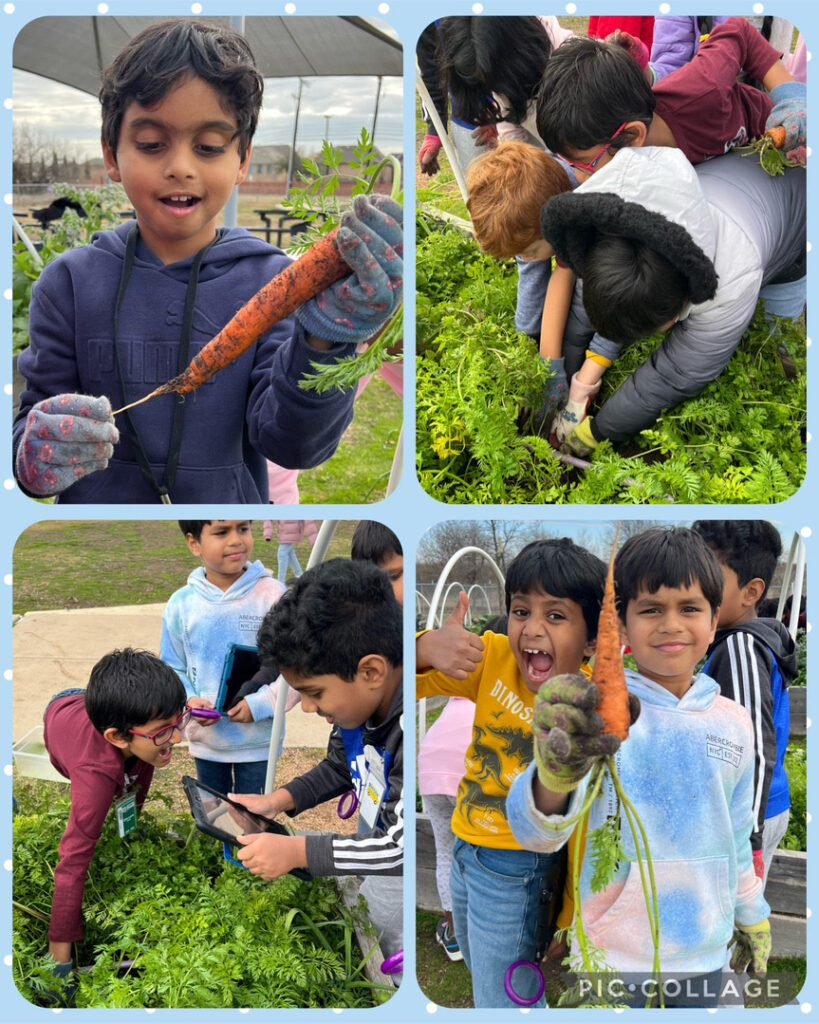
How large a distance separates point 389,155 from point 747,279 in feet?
2.35

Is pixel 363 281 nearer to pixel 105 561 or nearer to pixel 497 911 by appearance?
pixel 105 561

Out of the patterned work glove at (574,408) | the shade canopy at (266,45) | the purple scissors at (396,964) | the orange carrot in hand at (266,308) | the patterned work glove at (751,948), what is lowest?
the purple scissors at (396,964)

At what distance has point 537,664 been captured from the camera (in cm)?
197

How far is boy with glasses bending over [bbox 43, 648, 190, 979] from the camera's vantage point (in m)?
2.15

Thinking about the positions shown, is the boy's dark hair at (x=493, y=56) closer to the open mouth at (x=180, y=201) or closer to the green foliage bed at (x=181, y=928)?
the open mouth at (x=180, y=201)

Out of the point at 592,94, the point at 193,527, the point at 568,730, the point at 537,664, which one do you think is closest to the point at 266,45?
the point at 592,94

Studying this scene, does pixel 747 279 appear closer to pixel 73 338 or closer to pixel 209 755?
pixel 73 338

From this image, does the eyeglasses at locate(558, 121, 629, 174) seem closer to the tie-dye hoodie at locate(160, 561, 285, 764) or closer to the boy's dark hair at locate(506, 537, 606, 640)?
the boy's dark hair at locate(506, 537, 606, 640)

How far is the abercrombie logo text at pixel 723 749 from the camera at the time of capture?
75.5 inches

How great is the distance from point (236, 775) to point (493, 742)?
0.58 metres

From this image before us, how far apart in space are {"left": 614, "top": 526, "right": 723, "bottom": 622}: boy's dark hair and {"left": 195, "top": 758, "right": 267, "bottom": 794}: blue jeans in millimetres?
831

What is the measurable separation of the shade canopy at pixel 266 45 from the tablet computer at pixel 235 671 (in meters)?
1.07

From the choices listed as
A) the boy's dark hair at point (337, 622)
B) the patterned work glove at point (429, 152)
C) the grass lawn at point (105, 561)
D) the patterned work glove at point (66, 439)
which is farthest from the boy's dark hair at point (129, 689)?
the patterned work glove at point (429, 152)

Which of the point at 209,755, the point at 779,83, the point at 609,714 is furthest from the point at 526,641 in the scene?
the point at 779,83
